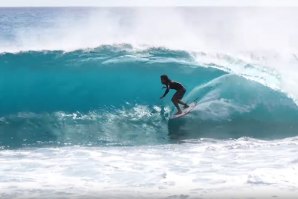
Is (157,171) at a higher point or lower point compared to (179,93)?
lower

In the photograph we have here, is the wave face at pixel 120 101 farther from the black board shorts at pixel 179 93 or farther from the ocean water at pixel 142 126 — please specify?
the black board shorts at pixel 179 93

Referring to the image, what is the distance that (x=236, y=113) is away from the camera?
11609mm

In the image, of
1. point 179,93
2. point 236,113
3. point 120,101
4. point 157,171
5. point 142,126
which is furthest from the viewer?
point 120,101

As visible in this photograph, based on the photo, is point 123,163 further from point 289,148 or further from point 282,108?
point 282,108

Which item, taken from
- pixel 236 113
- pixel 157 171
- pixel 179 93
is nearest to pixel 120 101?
pixel 179 93

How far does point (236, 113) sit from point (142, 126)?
2.07 metres

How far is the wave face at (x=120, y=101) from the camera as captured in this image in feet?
35.8

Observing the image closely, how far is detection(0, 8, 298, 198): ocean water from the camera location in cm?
707

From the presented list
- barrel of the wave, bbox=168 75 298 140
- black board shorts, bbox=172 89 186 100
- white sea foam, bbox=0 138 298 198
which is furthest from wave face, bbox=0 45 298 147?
white sea foam, bbox=0 138 298 198

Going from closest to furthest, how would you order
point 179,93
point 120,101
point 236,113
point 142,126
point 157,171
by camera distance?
point 157,171 < point 179,93 < point 142,126 < point 236,113 < point 120,101

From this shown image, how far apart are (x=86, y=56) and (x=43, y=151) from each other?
6.91 meters

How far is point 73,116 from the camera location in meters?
12.2

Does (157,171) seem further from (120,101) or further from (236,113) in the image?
(120,101)

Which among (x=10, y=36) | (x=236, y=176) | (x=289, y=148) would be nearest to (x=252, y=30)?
(x=10, y=36)
